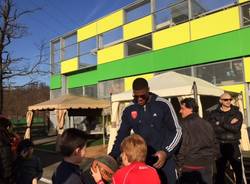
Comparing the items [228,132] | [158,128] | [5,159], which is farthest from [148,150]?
[228,132]

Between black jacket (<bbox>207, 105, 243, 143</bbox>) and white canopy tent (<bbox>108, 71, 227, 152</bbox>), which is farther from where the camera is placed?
white canopy tent (<bbox>108, 71, 227, 152</bbox>)

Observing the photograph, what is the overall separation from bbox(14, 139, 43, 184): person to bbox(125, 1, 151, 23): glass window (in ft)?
68.2

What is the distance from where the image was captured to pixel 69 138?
323 cm

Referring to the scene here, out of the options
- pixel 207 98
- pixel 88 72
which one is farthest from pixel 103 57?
pixel 207 98

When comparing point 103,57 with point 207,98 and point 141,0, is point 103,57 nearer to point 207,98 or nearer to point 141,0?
point 141,0

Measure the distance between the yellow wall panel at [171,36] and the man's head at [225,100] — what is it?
15.6m

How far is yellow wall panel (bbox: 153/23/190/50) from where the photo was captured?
877 inches

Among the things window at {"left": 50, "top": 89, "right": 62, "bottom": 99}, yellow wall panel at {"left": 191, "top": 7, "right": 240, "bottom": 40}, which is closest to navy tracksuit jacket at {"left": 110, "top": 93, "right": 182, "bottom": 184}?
yellow wall panel at {"left": 191, "top": 7, "right": 240, "bottom": 40}

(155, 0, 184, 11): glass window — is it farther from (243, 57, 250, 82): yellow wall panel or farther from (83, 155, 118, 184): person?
(83, 155, 118, 184): person

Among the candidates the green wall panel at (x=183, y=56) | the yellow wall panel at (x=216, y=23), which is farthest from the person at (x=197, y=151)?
the yellow wall panel at (x=216, y=23)

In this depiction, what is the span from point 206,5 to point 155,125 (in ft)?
60.0

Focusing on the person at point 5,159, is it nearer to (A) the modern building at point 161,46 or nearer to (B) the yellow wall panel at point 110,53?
(A) the modern building at point 161,46

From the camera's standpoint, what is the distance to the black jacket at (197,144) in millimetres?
5387

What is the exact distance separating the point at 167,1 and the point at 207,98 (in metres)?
13.2
